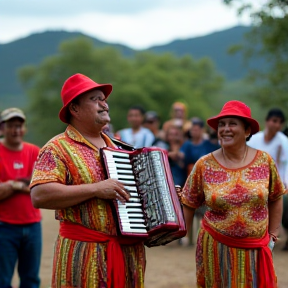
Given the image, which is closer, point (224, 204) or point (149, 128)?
point (224, 204)

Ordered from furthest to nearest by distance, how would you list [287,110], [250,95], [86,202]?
1. [250,95]
2. [287,110]
3. [86,202]

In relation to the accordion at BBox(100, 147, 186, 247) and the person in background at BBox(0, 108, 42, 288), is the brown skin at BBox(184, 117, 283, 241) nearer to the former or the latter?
the accordion at BBox(100, 147, 186, 247)

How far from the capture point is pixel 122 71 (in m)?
84.9

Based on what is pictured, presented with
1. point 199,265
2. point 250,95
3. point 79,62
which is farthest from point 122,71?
point 199,265

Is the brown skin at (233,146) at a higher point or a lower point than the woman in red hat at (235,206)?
higher

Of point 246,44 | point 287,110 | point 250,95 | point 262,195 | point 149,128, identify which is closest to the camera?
point 262,195

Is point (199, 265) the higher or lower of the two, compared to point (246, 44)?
lower

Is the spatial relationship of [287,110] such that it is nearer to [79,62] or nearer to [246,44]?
[246,44]

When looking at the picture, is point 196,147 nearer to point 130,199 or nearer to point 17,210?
point 17,210

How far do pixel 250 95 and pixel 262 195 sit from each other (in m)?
12.6

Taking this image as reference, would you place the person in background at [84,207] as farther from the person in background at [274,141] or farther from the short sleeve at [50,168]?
the person in background at [274,141]

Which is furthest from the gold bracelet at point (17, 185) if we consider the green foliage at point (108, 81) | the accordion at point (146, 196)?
the green foliage at point (108, 81)

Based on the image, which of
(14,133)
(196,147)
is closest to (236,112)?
(14,133)

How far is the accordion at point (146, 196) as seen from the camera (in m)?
4.95
